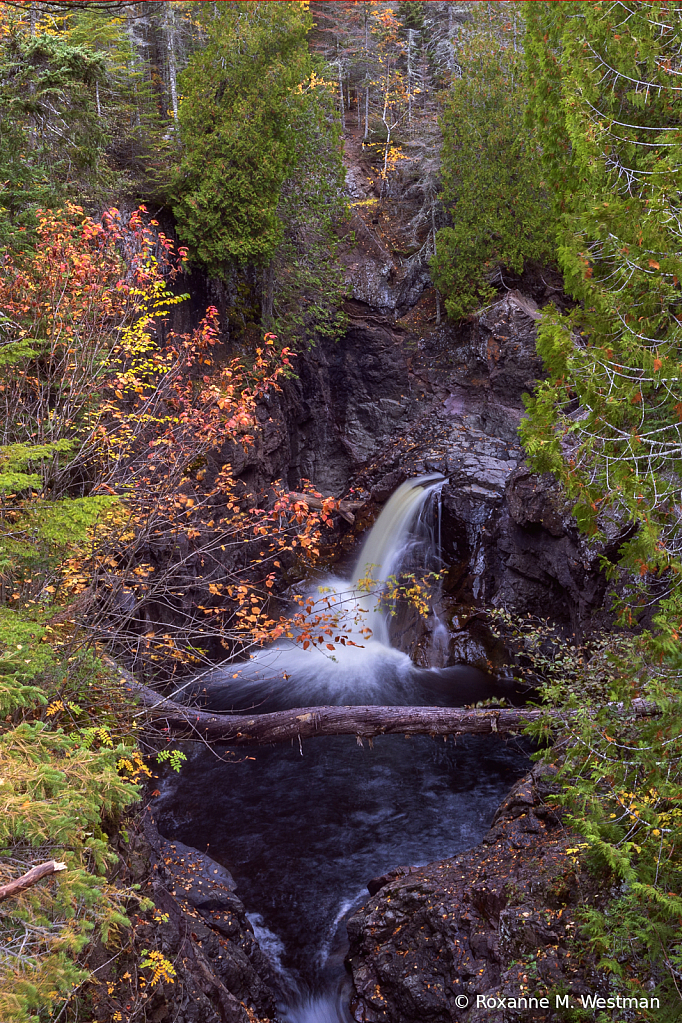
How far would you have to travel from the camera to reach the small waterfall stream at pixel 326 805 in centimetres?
765

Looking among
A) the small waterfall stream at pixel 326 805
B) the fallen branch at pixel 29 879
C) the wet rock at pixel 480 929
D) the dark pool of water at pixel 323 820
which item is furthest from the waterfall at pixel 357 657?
the fallen branch at pixel 29 879

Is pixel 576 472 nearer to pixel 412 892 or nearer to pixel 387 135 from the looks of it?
pixel 412 892

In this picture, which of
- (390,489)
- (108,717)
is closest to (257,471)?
(390,489)

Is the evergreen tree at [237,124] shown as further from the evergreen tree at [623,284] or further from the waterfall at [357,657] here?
the evergreen tree at [623,284]

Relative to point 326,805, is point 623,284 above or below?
above

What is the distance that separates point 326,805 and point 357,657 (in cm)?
433

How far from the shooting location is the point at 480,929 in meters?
6.15

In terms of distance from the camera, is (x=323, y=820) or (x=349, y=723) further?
(x=323, y=820)

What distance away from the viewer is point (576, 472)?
4793 millimetres

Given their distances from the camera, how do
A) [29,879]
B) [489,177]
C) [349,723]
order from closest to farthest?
[29,879], [349,723], [489,177]

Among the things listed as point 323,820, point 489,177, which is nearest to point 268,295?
point 489,177

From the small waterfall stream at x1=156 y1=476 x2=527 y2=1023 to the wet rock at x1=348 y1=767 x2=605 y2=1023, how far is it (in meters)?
0.68

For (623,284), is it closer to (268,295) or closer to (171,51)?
(268,295)

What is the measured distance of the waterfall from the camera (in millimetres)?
11914
